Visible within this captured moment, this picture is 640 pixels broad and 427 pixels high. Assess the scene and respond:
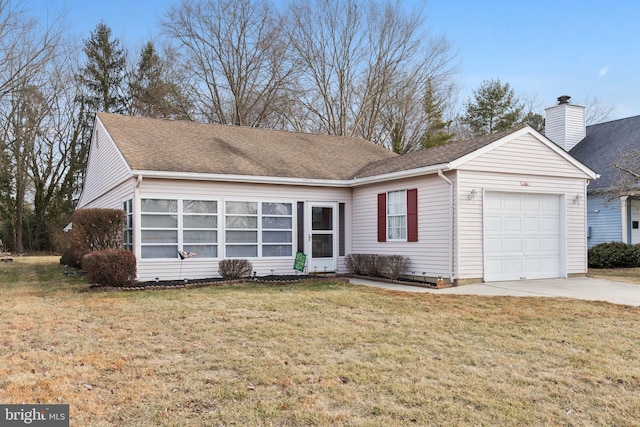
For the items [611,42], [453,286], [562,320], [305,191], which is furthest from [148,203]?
[611,42]

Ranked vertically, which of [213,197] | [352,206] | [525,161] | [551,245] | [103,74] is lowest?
[551,245]

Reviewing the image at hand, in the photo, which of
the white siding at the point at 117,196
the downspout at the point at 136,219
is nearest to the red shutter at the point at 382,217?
the downspout at the point at 136,219

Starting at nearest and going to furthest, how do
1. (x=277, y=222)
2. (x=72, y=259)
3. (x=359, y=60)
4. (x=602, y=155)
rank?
1. (x=277, y=222)
2. (x=72, y=259)
3. (x=602, y=155)
4. (x=359, y=60)

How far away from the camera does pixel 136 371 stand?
5184mm

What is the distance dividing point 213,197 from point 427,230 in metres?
5.41

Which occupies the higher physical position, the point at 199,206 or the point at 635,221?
the point at 199,206

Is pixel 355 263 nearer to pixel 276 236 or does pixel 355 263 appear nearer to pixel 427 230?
pixel 276 236

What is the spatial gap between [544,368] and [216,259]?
30.8 ft

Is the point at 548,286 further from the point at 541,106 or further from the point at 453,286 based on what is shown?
the point at 541,106

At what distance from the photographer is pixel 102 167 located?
1736 cm

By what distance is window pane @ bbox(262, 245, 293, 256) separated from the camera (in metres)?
14.0

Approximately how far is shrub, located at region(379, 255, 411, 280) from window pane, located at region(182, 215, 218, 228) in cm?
444

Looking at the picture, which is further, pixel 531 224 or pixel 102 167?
pixel 102 167

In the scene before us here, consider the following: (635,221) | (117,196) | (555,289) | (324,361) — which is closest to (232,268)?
(117,196)
